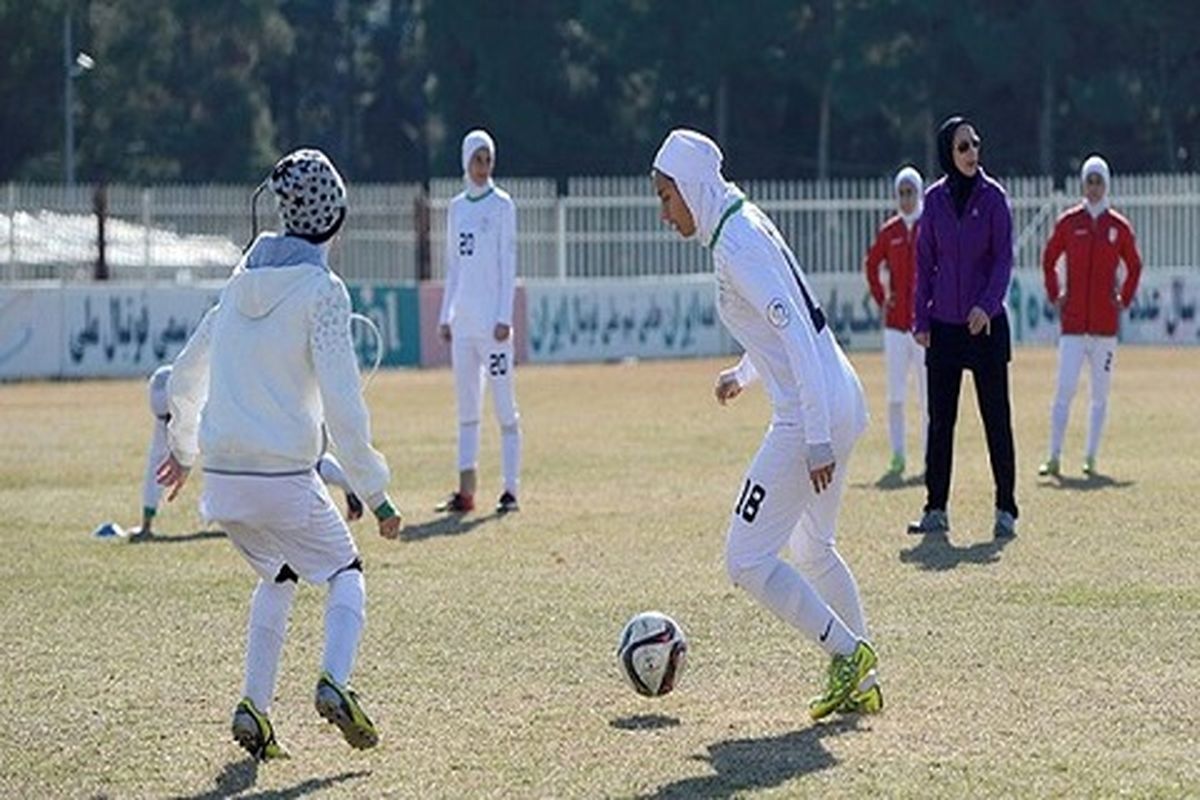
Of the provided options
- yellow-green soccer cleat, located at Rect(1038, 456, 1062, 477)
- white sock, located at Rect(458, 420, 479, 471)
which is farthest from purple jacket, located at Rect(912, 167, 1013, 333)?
yellow-green soccer cleat, located at Rect(1038, 456, 1062, 477)

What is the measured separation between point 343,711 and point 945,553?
6470 mm

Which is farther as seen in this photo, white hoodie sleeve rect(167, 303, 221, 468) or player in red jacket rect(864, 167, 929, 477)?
player in red jacket rect(864, 167, 929, 477)

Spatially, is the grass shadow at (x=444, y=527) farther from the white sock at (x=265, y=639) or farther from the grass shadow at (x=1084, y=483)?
the white sock at (x=265, y=639)

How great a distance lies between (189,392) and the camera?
9.17 meters

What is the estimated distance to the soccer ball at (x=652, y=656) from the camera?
32.2 feet

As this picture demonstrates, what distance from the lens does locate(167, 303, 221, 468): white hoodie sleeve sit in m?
9.08

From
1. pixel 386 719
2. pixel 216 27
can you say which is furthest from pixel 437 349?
pixel 216 27

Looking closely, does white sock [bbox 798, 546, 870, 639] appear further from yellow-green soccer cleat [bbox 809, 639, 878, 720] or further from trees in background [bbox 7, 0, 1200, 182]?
trees in background [bbox 7, 0, 1200, 182]

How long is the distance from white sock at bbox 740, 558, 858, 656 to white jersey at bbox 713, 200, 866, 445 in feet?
1.76

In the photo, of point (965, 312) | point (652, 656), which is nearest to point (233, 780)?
point (652, 656)

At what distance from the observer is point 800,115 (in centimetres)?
6981

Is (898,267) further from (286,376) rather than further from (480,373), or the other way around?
(286,376)

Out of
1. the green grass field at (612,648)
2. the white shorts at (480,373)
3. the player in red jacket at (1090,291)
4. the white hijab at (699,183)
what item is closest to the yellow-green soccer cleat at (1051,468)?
the player in red jacket at (1090,291)

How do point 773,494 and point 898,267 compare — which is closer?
point 773,494
